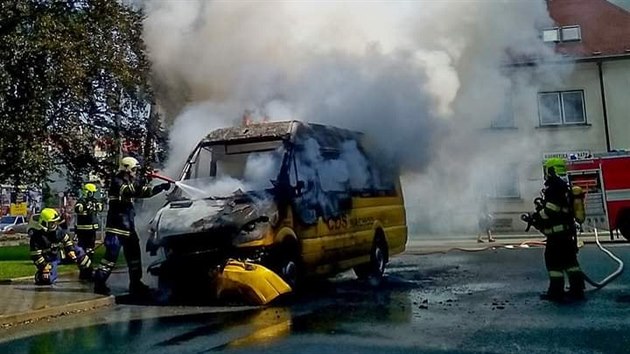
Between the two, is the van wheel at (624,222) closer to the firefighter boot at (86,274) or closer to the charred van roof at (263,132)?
the charred van roof at (263,132)

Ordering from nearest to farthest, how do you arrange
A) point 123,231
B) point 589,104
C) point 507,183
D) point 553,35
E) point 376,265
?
point 123,231, point 376,265, point 553,35, point 507,183, point 589,104

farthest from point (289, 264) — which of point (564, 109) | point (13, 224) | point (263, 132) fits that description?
point (13, 224)

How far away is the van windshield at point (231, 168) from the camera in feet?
28.6

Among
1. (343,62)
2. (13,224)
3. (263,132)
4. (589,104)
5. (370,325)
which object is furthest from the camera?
(13,224)

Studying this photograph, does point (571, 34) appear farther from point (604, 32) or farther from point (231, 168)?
point (231, 168)

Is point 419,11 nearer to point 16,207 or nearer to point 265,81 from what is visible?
point 265,81

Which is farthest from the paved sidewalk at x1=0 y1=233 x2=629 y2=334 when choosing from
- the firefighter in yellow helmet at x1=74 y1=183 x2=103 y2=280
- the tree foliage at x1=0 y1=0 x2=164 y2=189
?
the tree foliage at x1=0 y1=0 x2=164 y2=189

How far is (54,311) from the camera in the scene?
823cm

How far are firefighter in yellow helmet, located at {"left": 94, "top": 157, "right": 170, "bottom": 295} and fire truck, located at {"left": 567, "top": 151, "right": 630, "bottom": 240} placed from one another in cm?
1203

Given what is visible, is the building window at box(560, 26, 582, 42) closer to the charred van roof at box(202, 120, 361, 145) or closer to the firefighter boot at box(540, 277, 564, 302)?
the charred van roof at box(202, 120, 361, 145)

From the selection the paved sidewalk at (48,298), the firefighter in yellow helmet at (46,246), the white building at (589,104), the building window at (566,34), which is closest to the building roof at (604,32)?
the white building at (589,104)

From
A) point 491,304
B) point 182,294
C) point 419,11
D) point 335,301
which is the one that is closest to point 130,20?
point 419,11

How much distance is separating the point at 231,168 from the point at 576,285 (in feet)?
15.9

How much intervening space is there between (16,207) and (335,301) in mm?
47892
